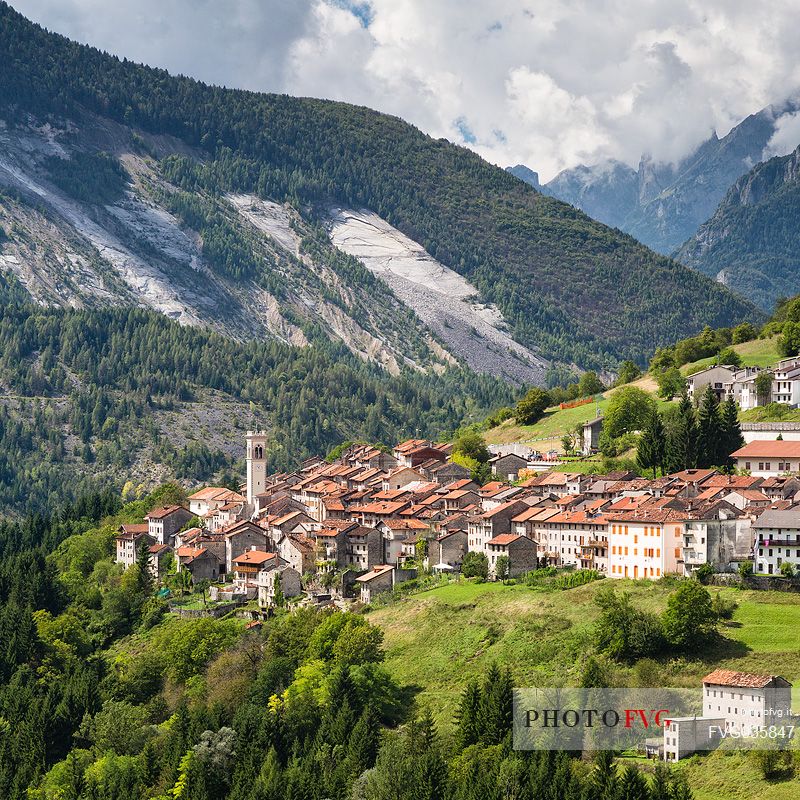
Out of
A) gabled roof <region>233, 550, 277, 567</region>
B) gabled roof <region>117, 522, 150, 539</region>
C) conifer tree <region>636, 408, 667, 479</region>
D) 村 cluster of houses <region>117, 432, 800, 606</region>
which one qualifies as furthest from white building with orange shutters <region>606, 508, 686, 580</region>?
gabled roof <region>117, 522, 150, 539</region>

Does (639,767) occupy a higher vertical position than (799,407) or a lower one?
lower

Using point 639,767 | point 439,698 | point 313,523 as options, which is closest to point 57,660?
point 313,523

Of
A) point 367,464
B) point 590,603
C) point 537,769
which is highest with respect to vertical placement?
point 367,464

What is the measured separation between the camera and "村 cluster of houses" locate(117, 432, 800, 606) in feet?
328

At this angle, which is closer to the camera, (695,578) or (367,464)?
(695,578)

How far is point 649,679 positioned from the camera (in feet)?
285

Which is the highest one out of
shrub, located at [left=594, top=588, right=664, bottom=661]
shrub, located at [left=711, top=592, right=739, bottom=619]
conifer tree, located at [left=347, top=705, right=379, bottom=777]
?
shrub, located at [left=711, top=592, right=739, bottom=619]

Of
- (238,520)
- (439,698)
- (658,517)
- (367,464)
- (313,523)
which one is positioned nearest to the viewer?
(439,698)

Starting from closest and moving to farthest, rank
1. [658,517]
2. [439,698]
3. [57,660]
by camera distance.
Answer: [439,698] < [658,517] < [57,660]

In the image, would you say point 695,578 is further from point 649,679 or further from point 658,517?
point 649,679

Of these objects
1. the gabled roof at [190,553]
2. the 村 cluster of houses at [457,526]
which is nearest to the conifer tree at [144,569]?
the 村 cluster of houses at [457,526]

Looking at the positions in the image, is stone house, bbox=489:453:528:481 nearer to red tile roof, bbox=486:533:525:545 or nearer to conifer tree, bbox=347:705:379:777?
red tile roof, bbox=486:533:525:545

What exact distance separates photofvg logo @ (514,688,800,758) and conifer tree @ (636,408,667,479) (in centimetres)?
4743

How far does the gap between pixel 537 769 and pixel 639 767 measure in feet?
17.1
